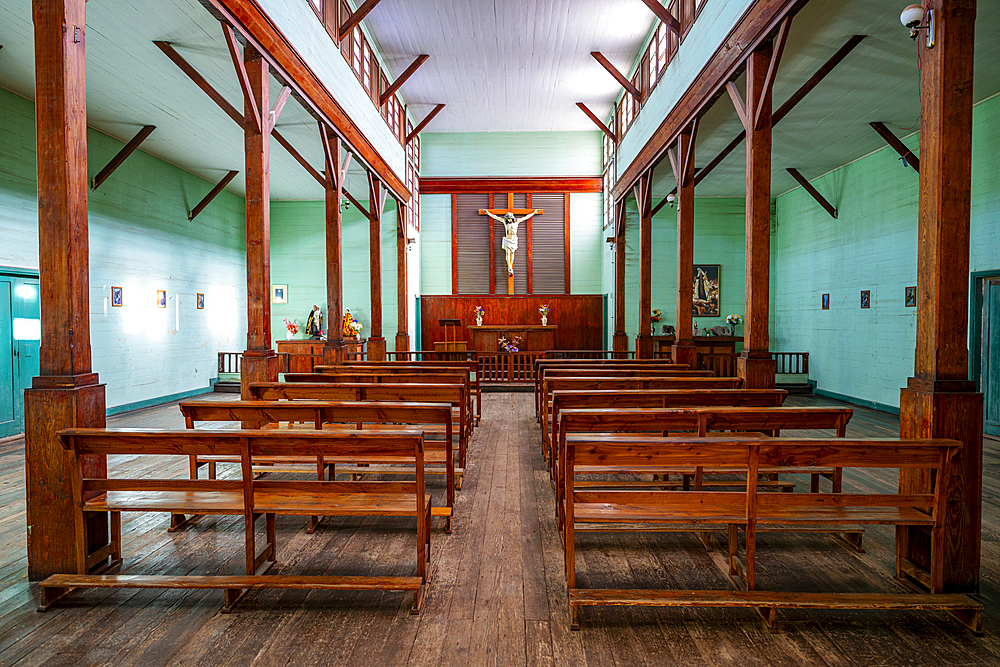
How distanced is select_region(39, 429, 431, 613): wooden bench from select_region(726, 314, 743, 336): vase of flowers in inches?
488

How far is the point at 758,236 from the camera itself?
205 inches

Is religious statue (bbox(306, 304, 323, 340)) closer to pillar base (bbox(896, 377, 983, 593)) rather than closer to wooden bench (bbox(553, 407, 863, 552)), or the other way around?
wooden bench (bbox(553, 407, 863, 552))

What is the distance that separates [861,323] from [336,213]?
30.3 ft

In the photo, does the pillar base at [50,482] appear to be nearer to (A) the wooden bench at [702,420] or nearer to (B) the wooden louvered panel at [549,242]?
(A) the wooden bench at [702,420]

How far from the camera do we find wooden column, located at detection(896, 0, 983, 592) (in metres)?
2.75

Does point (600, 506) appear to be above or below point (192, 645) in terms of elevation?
above

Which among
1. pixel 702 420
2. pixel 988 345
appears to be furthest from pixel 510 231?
pixel 702 420

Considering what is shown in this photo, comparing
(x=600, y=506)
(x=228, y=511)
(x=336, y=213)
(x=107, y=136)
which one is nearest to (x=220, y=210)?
(x=107, y=136)

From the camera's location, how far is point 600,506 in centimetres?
276

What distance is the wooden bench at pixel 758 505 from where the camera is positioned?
2.41m

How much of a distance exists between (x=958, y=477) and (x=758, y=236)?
2939 millimetres

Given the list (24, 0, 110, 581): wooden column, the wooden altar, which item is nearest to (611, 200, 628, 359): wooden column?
the wooden altar

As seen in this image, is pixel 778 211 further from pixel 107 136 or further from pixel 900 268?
pixel 107 136

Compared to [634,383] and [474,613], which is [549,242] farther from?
[474,613]
